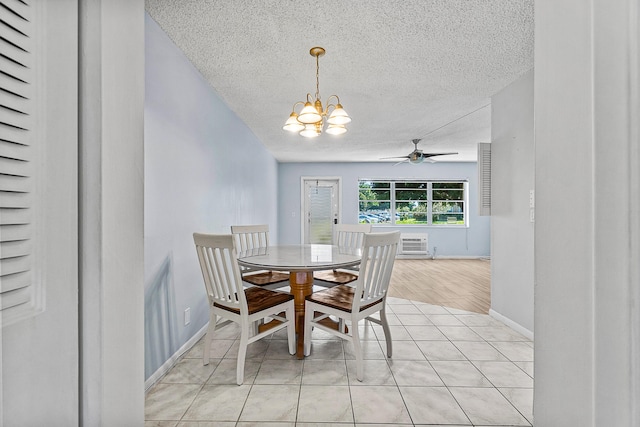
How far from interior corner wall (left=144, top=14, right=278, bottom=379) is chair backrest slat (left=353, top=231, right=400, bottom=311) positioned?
1.36 metres

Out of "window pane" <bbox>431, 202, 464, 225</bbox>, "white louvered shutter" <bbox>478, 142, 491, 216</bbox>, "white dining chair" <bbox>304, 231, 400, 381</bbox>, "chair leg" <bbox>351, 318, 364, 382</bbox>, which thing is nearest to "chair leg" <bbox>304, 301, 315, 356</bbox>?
"white dining chair" <bbox>304, 231, 400, 381</bbox>

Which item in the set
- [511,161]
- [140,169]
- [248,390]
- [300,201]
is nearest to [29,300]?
[140,169]

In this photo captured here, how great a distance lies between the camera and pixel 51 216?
505 mm

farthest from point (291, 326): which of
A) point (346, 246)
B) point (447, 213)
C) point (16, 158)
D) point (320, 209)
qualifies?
point (447, 213)

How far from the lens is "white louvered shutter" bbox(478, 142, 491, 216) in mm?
3252

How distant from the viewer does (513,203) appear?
114 inches

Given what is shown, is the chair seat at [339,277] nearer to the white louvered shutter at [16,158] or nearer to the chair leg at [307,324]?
the chair leg at [307,324]

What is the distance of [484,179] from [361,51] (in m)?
2.03

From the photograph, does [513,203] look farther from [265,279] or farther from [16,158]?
[16,158]

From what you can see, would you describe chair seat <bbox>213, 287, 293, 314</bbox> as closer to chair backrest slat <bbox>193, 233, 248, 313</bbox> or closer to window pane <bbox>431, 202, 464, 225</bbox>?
chair backrest slat <bbox>193, 233, 248, 313</bbox>

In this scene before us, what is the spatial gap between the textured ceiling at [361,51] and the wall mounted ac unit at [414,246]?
375 centimetres

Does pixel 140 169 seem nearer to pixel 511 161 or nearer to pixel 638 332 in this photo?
pixel 638 332

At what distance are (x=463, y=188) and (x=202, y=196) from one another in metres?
6.66

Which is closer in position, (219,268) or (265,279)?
(219,268)
